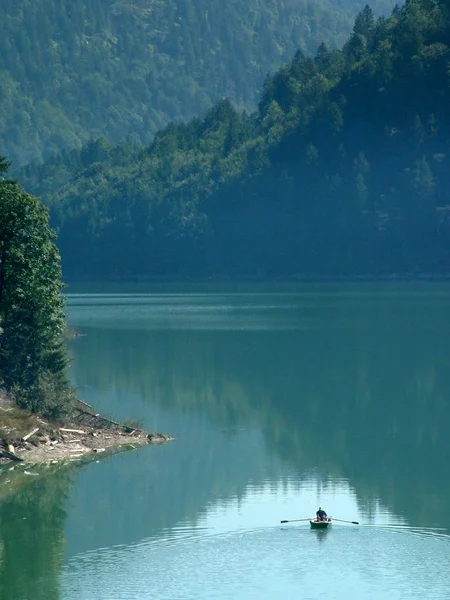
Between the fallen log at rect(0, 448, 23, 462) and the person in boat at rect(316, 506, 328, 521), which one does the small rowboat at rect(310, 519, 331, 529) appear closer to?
the person in boat at rect(316, 506, 328, 521)

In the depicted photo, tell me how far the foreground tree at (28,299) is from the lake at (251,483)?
16.6 ft

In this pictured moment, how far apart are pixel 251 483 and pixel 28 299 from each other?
1214 centimetres

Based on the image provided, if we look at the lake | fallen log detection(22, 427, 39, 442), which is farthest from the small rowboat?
fallen log detection(22, 427, 39, 442)

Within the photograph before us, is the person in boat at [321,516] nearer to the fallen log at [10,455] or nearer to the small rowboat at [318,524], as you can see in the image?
the small rowboat at [318,524]

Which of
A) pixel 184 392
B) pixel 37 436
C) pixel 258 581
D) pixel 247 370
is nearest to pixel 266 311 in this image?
pixel 247 370

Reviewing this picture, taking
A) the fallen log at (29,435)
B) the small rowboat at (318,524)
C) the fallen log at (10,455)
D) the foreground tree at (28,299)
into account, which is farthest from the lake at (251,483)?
the foreground tree at (28,299)

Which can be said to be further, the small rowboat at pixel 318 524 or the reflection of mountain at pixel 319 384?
the reflection of mountain at pixel 319 384

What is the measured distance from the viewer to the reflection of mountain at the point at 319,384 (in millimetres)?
49969

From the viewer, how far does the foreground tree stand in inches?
2067

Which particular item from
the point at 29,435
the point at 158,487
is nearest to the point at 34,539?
the point at 158,487

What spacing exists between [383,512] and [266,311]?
3165 inches

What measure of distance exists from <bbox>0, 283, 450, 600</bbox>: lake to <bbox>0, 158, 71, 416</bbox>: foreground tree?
5073 mm

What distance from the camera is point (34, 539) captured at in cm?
4009

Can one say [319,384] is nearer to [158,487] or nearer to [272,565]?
[158,487]
